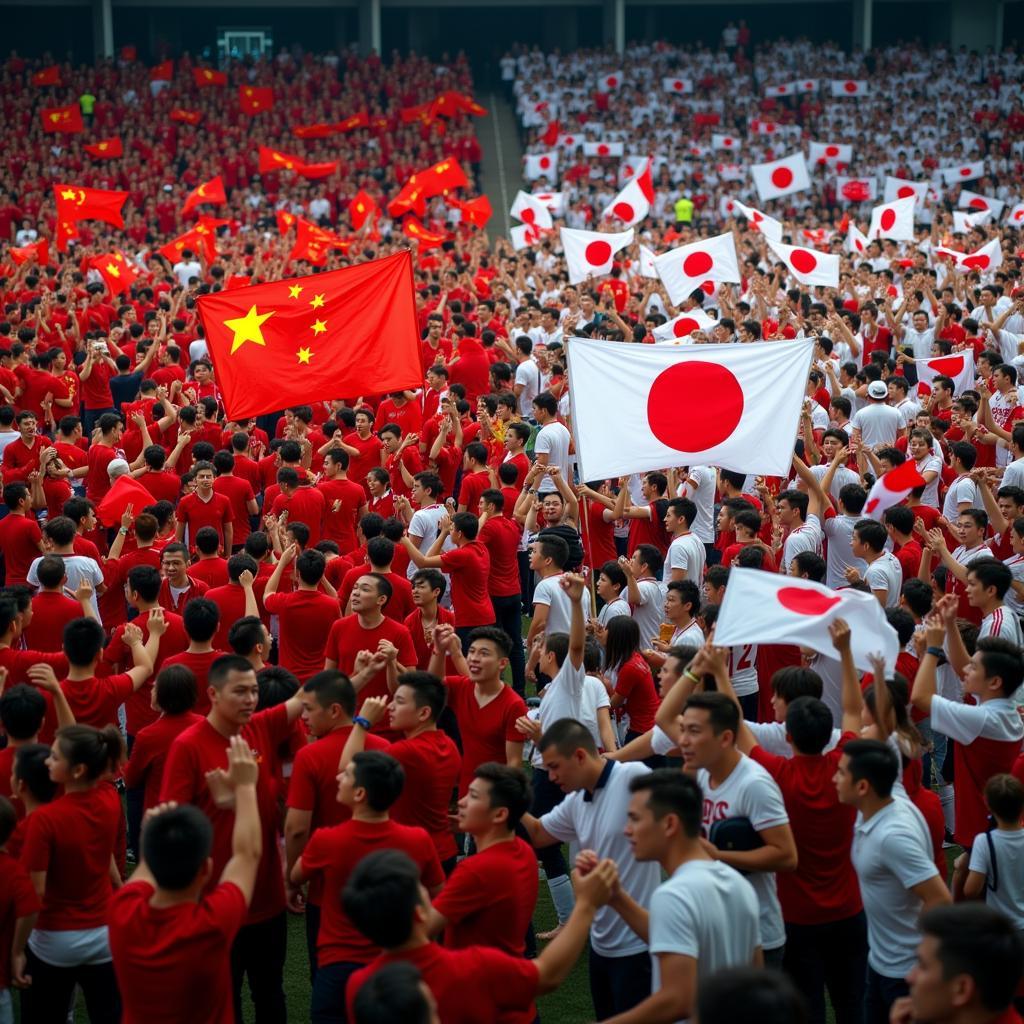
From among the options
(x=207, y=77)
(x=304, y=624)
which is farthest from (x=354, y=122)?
(x=304, y=624)

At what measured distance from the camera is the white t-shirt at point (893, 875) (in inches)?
187

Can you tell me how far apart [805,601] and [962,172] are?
2865 cm

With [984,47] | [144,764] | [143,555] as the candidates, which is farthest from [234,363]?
[984,47]

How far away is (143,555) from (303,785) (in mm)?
3713

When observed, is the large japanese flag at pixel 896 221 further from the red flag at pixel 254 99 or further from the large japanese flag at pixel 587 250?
the red flag at pixel 254 99

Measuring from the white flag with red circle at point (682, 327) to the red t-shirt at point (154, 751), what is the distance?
9.60m

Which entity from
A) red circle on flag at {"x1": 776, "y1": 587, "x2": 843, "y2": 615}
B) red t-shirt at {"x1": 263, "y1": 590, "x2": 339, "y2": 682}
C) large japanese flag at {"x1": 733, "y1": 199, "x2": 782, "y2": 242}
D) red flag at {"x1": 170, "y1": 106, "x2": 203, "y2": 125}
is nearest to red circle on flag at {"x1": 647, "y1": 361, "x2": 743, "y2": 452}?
red t-shirt at {"x1": 263, "y1": 590, "x2": 339, "y2": 682}

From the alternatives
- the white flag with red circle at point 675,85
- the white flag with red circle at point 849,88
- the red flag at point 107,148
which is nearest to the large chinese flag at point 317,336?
the red flag at point 107,148

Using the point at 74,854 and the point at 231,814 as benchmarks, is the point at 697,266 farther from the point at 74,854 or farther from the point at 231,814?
the point at 74,854

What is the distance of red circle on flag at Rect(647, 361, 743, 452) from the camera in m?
8.24

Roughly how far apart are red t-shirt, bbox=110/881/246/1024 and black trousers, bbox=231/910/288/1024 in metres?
1.26

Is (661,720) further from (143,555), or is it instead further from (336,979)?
(143,555)

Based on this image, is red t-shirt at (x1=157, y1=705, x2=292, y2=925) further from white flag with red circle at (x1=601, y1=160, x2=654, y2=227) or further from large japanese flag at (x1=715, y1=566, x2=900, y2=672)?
white flag with red circle at (x1=601, y1=160, x2=654, y2=227)

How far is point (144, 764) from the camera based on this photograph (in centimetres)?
591
